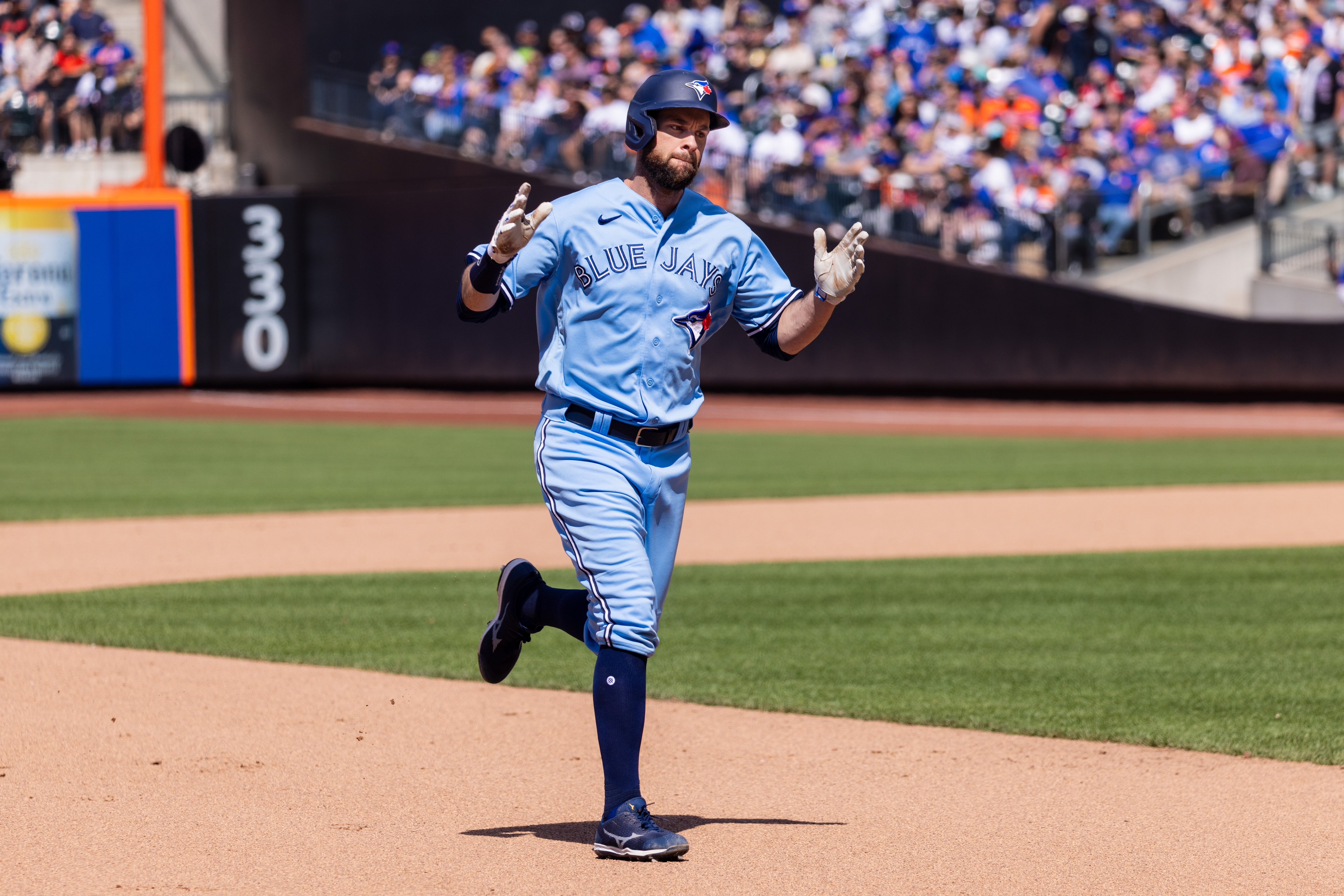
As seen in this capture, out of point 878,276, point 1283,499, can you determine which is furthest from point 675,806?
point 878,276

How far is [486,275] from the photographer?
441cm


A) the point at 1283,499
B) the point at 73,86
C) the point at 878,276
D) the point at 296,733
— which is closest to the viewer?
the point at 296,733

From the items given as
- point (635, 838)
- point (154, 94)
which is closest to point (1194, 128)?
point (154, 94)

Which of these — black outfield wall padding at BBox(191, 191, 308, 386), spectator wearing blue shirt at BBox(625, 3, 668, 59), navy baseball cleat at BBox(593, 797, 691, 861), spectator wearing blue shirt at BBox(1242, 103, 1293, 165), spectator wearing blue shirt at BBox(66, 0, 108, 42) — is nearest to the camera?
navy baseball cleat at BBox(593, 797, 691, 861)

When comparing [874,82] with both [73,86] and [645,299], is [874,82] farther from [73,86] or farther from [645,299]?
[645,299]

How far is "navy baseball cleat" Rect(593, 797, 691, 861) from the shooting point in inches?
166

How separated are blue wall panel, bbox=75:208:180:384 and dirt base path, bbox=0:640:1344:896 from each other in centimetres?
1869

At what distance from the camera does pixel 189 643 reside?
7496 mm

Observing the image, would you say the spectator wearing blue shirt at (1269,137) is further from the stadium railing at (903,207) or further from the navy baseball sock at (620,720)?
the navy baseball sock at (620,720)

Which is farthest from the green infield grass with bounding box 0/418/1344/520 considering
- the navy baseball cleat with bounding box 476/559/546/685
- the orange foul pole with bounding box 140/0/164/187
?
A: the navy baseball cleat with bounding box 476/559/546/685

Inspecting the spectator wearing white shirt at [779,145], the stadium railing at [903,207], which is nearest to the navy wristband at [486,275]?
the stadium railing at [903,207]

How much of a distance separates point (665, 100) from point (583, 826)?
6.64 ft

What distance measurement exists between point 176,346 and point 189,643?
59.1 ft

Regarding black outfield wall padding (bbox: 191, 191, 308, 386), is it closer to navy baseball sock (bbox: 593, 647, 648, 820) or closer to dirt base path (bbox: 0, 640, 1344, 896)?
dirt base path (bbox: 0, 640, 1344, 896)
